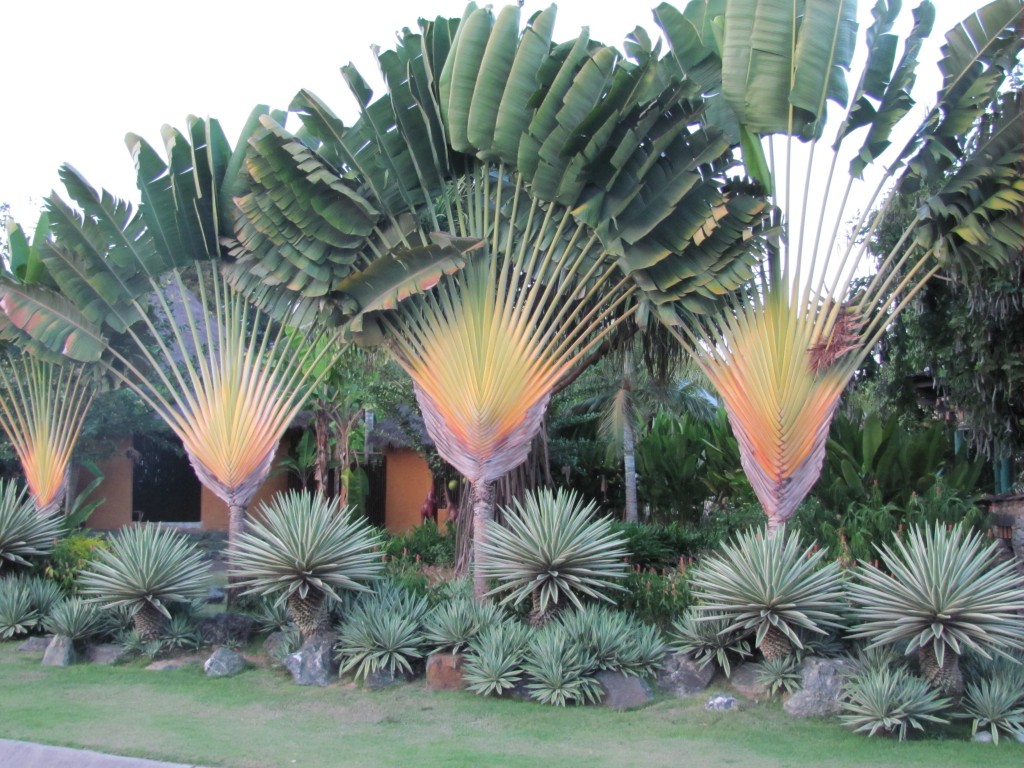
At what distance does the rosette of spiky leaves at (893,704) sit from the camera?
7605 mm

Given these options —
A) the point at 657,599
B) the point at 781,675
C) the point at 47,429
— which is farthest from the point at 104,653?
the point at 781,675

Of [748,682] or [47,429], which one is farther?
[47,429]

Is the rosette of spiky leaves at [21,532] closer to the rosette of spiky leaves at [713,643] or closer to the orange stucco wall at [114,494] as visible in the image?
the orange stucco wall at [114,494]

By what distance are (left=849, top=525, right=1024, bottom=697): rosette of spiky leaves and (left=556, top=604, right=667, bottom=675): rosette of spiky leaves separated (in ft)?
6.23

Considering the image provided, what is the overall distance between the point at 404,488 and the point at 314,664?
13188 mm

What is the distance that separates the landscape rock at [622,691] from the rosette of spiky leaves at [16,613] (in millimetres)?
7219

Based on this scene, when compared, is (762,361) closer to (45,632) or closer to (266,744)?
(266,744)

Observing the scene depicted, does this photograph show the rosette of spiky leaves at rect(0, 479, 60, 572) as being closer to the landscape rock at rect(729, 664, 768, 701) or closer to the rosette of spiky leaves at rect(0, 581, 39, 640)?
the rosette of spiky leaves at rect(0, 581, 39, 640)

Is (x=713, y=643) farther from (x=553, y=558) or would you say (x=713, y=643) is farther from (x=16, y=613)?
(x=16, y=613)

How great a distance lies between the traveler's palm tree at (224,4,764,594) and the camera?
→ 9992mm

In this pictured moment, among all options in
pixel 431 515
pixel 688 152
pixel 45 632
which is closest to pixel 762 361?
pixel 688 152

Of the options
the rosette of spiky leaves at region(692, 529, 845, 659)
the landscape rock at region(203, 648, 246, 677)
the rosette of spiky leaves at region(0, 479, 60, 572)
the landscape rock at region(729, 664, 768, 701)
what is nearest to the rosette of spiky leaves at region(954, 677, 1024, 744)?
the rosette of spiky leaves at region(692, 529, 845, 659)

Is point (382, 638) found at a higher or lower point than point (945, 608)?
lower

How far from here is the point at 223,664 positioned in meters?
10.3
